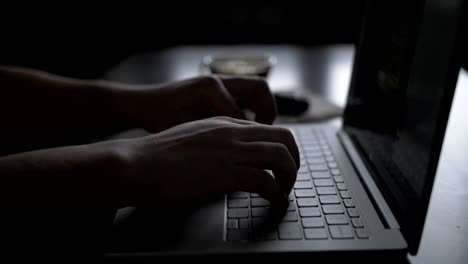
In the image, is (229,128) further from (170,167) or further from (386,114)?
(386,114)

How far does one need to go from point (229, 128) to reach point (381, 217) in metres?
0.20

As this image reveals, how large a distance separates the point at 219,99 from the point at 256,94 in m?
0.08

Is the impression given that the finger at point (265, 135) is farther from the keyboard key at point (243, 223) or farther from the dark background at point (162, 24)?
the dark background at point (162, 24)

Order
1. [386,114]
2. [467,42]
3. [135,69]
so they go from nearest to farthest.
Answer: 1. [467,42]
2. [386,114]
3. [135,69]

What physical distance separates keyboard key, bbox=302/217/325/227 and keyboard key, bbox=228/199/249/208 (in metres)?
0.07

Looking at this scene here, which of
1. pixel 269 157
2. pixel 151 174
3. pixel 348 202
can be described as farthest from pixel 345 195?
pixel 151 174

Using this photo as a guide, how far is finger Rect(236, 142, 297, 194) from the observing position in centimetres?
48

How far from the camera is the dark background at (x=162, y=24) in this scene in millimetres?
2371

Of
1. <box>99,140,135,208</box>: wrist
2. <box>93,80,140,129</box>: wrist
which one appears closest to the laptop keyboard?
<box>99,140,135,208</box>: wrist

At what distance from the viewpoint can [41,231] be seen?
47 cm

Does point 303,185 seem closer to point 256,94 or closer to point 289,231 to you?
point 289,231

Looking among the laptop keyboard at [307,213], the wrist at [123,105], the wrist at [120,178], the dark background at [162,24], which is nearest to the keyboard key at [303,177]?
the laptop keyboard at [307,213]

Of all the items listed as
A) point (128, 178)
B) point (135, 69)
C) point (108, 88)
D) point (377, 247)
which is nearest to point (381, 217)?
point (377, 247)

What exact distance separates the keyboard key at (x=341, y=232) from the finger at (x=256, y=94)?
31 cm
